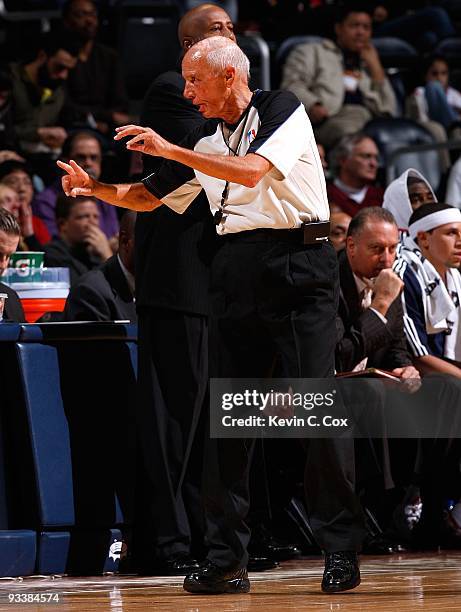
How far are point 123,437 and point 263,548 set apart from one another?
0.66 meters

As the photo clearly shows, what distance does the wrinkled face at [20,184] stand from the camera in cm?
779

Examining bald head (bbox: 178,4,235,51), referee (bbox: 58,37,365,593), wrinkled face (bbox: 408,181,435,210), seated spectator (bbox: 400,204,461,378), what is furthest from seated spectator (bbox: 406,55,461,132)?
referee (bbox: 58,37,365,593)

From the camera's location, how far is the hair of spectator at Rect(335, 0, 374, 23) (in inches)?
450

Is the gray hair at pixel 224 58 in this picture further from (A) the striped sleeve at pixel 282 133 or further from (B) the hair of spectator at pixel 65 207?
(B) the hair of spectator at pixel 65 207

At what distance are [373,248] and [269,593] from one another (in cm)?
209

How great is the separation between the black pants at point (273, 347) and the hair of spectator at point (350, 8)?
25.0ft

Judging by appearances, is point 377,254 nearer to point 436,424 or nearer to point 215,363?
point 436,424

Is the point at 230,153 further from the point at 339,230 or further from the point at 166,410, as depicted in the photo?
the point at 339,230

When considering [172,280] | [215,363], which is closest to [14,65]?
[172,280]

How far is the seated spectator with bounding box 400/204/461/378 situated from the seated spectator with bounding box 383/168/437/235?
1.68 ft

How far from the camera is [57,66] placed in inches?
382

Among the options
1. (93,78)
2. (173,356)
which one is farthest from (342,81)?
(173,356)

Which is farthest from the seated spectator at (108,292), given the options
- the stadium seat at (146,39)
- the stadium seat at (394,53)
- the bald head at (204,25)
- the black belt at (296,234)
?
the stadium seat at (394,53)

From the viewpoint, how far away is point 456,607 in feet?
12.0
